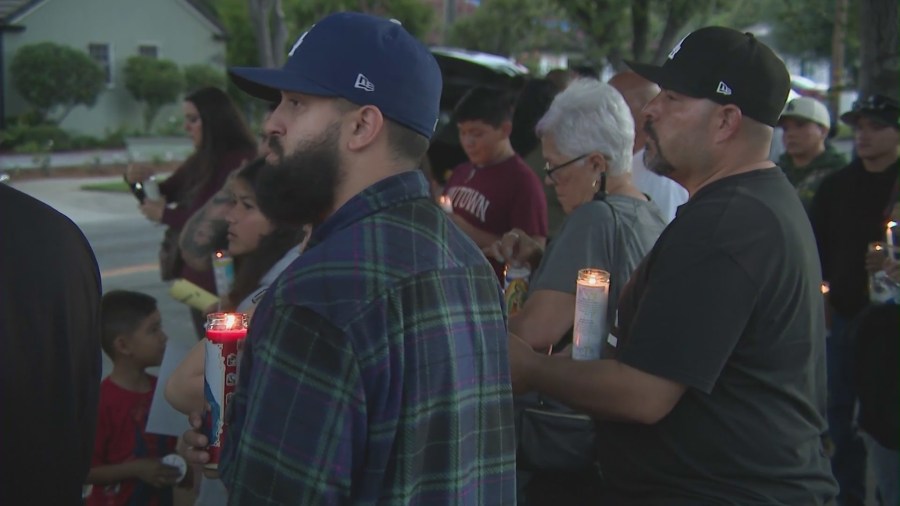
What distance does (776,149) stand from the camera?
7.75 m

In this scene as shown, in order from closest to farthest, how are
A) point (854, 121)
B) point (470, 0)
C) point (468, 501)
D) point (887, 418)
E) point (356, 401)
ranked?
point (356, 401) < point (468, 501) < point (887, 418) < point (854, 121) < point (470, 0)

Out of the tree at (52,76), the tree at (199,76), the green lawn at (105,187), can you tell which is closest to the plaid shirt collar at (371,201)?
the green lawn at (105,187)

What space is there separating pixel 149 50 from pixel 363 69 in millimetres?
35476

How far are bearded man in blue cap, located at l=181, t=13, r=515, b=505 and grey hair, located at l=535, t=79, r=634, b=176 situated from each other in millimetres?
1437

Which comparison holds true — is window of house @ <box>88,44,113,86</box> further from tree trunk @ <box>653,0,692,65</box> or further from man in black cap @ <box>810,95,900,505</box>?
man in black cap @ <box>810,95,900,505</box>

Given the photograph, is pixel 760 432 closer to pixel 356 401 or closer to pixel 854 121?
pixel 356 401

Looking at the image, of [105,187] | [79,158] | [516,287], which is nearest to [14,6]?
[79,158]

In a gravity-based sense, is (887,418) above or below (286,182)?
below

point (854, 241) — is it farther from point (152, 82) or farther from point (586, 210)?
point (152, 82)

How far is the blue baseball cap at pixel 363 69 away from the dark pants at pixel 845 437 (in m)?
3.68

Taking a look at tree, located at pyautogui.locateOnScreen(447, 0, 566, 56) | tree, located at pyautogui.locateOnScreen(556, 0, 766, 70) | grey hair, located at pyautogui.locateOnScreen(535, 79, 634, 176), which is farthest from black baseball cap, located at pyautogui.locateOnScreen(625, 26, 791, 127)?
tree, located at pyautogui.locateOnScreen(447, 0, 566, 56)

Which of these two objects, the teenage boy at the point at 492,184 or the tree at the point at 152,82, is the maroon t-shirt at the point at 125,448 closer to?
the teenage boy at the point at 492,184

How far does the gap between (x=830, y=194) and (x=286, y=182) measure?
4057 millimetres

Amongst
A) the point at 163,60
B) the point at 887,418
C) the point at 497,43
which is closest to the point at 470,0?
the point at 497,43
